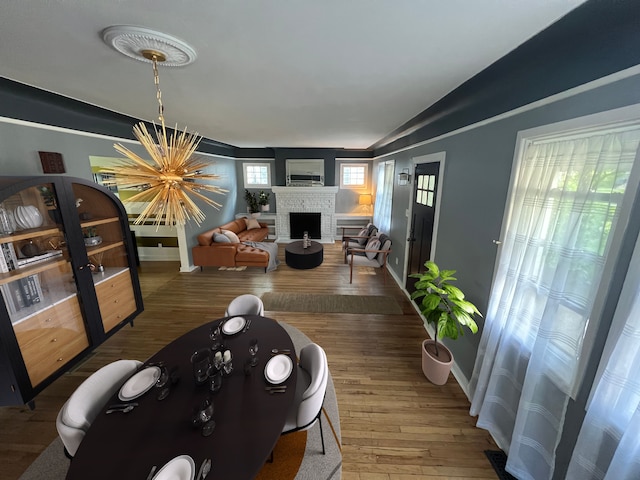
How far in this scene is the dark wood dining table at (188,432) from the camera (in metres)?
1.10

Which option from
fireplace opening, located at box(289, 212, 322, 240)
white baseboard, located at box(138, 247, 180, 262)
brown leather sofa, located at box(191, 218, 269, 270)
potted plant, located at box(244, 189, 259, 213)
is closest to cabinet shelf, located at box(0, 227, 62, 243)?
brown leather sofa, located at box(191, 218, 269, 270)

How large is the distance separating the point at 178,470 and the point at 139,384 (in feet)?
2.26

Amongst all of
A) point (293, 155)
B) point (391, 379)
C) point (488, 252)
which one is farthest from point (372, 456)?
point (293, 155)

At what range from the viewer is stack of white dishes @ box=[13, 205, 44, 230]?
86.0 inches

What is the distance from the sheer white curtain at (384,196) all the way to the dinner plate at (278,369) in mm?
4341

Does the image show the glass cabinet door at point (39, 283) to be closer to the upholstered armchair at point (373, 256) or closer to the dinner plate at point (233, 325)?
the dinner plate at point (233, 325)

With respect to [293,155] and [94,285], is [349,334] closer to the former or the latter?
[94,285]

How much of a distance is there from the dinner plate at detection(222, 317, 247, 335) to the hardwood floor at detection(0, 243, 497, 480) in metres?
1.17

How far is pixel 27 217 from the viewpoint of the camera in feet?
7.37

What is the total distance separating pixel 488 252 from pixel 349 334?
6.40 ft

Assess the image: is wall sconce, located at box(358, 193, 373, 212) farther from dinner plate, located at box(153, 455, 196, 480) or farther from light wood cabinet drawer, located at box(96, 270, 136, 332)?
dinner plate, located at box(153, 455, 196, 480)

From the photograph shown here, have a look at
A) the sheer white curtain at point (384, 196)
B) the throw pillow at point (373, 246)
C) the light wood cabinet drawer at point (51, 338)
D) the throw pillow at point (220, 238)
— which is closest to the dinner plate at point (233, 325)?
the light wood cabinet drawer at point (51, 338)

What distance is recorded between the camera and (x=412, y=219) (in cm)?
400

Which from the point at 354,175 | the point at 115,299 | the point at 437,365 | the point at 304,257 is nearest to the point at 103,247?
the point at 115,299
